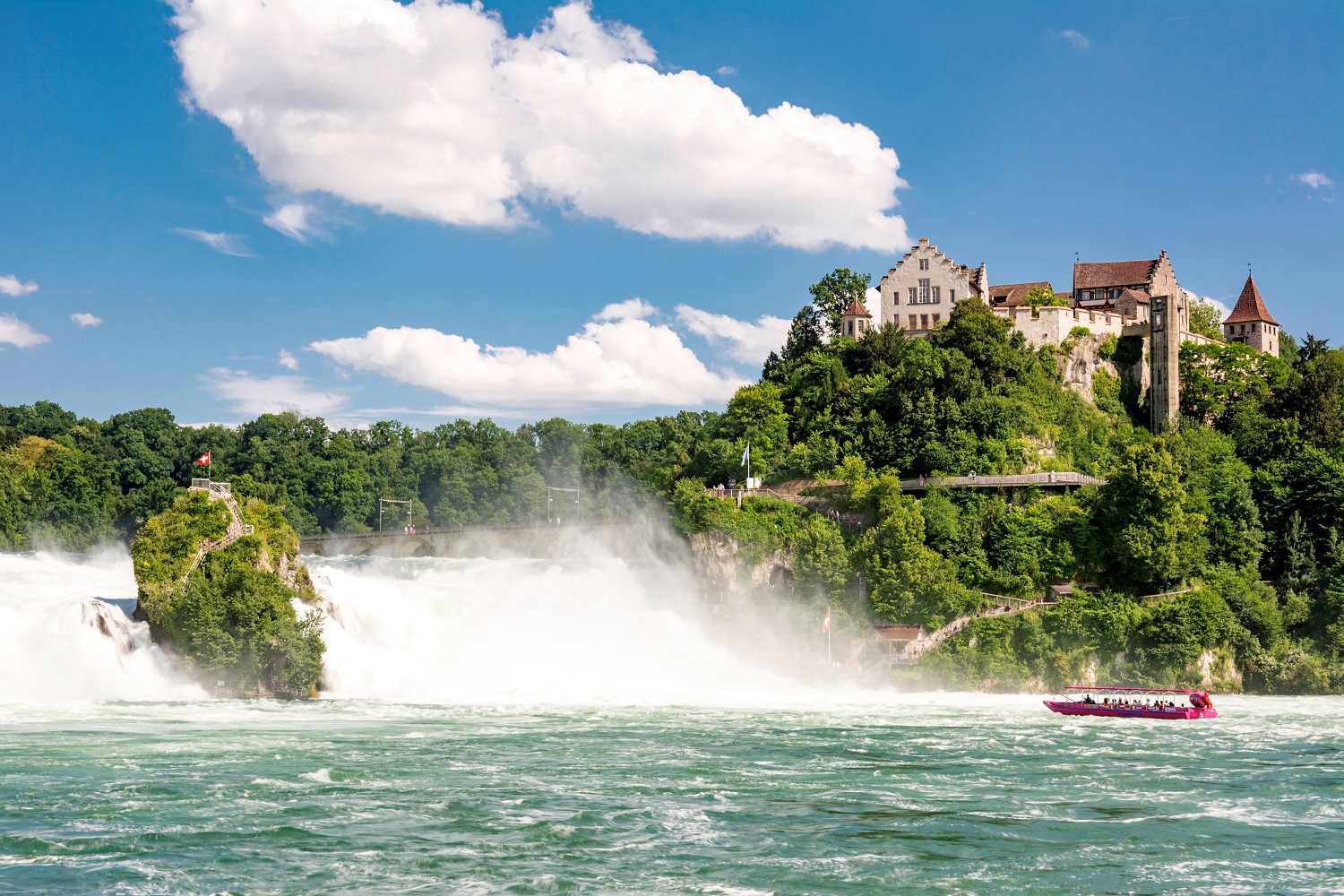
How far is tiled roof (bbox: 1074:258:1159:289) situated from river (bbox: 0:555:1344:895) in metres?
34.9

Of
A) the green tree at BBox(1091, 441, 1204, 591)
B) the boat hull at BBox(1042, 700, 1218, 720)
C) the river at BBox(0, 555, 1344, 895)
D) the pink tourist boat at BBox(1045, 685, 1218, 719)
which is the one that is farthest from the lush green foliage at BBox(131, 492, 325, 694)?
the green tree at BBox(1091, 441, 1204, 591)

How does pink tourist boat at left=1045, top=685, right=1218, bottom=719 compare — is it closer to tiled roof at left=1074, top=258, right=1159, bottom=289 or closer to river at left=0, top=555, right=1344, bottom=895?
river at left=0, top=555, right=1344, bottom=895

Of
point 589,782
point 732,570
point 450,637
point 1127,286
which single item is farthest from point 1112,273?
point 589,782

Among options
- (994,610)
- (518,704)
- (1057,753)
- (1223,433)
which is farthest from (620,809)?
(1223,433)

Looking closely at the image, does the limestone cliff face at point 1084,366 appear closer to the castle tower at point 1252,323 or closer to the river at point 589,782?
the castle tower at point 1252,323

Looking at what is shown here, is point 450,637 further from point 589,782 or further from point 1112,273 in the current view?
point 1112,273

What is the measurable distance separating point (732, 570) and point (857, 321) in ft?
76.7

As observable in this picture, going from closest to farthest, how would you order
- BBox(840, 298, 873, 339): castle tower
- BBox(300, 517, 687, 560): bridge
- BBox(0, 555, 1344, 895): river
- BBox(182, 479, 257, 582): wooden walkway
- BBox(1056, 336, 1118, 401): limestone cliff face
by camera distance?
BBox(0, 555, 1344, 895): river
BBox(182, 479, 257, 582): wooden walkway
BBox(300, 517, 687, 560): bridge
BBox(1056, 336, 1118, 401): limestone cliff face
BBox(840, 298, 873, 339): castle tower

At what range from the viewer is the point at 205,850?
27391 mm

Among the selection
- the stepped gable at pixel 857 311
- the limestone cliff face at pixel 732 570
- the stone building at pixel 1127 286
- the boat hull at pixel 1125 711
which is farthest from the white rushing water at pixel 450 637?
the stone building at pixel 1127 286

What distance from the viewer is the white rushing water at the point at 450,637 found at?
165 ft

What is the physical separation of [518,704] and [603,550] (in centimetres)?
2366

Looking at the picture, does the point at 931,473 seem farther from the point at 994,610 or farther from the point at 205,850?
the point at 205,850

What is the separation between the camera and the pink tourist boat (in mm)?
50094
